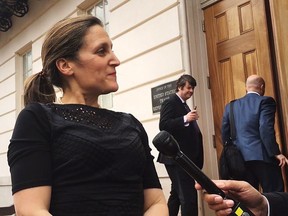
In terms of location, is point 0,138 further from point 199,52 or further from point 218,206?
point 218,206

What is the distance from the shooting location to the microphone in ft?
3.17

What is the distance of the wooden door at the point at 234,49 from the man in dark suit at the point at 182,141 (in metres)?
0.84

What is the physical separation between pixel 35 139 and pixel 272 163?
10.2 feet

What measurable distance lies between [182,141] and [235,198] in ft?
9.25

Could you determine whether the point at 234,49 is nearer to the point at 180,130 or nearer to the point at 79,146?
the point at 180,130

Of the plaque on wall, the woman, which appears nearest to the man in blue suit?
the plaque on wall

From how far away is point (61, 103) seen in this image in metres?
1.46

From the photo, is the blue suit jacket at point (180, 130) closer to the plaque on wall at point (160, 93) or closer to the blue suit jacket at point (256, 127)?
the blue suit jacket at point (256, 127)

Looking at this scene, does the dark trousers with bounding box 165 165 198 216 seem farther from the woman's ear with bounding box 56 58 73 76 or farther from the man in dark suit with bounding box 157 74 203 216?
the woman's ear with bounding box 56 58 73 76

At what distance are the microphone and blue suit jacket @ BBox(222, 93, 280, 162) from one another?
2.89 m

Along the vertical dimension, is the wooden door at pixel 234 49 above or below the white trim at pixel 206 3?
below

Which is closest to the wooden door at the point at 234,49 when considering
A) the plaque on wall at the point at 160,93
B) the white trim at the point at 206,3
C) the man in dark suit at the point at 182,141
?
the white trim at the point at 206,3

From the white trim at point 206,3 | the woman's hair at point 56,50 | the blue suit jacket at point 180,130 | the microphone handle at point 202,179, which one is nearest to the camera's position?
the microphone handle at point 202,179

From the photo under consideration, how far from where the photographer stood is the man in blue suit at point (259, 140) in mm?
3740
